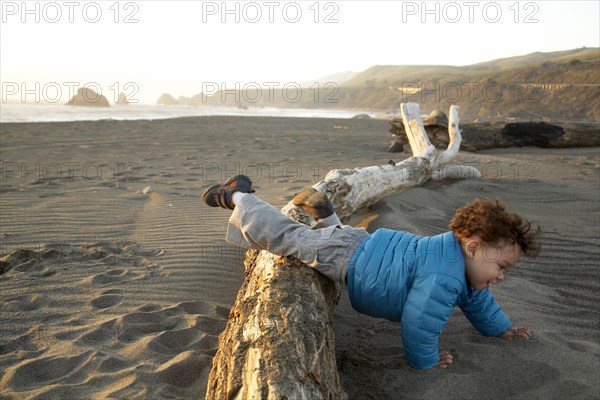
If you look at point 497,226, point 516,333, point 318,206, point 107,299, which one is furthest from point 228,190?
point 516,333

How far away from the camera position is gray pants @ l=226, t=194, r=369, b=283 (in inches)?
108

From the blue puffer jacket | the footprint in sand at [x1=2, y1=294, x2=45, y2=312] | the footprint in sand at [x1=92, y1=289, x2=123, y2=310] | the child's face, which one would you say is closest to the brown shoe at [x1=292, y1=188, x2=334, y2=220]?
the blue puffer jacket

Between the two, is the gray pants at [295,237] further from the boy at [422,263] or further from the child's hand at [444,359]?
the child's hand at [444,359]

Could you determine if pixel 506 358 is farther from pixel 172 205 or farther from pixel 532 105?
pixel 532 105

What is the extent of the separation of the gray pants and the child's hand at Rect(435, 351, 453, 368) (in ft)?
2.24

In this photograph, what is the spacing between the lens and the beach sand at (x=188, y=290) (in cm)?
243

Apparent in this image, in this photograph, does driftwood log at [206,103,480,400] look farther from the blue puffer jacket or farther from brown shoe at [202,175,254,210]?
brown shoe at [202,175,254,210]

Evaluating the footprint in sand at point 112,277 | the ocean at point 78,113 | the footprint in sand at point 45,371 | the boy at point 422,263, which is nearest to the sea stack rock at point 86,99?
the ocean at point 78,113

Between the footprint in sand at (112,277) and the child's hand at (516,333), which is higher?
the footprint in sand at (112,277)

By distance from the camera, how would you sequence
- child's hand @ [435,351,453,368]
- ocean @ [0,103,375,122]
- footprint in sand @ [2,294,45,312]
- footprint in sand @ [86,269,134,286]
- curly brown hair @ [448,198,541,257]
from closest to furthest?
curly brown hair @ [448,198,541,257], child's hand @ [435,351,453,368], footprint in sand @ [2,294,45,312], footprint in sand @ [86,269,134,286], ocean @ [0,103,375,122]

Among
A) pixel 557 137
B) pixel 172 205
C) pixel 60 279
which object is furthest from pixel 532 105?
pixel 60 279

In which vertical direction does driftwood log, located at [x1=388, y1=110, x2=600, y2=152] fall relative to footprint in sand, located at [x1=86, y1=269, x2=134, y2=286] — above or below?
above

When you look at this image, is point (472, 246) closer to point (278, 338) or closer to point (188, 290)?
point (278, 338)

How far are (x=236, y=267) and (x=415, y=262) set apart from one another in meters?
1.97
